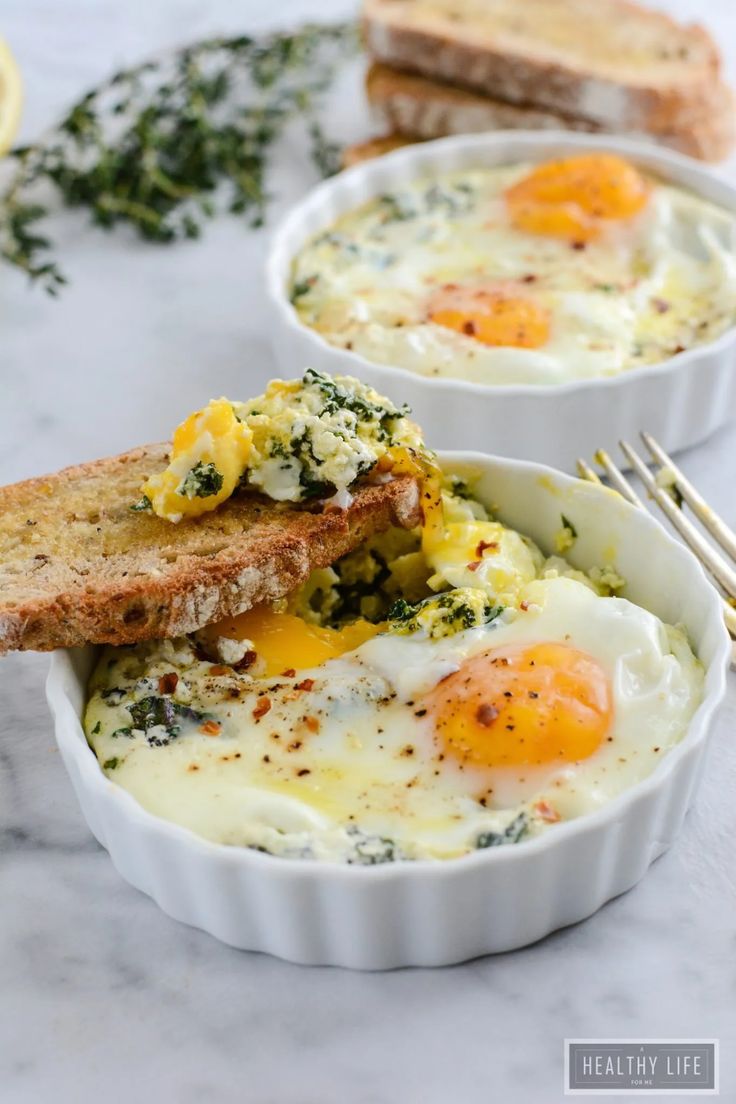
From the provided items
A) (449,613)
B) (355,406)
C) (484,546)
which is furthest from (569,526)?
(355,406)

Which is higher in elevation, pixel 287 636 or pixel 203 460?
pixel 203 460

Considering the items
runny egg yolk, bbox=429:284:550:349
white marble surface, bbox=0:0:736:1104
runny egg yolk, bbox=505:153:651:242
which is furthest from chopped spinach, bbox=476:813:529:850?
runny egg yolk, bbox=505:153:651:242

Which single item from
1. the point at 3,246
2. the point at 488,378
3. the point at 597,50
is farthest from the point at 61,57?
the point at 488,378

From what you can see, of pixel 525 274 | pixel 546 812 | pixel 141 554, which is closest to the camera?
pixel 546 812

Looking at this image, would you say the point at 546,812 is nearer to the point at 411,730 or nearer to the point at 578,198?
the point at 411,730

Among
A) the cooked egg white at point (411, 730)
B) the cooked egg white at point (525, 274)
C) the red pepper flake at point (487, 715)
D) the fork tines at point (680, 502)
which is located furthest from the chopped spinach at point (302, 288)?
the red pepper flake at point (487, 715)

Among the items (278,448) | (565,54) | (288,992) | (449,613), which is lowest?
(288,992)

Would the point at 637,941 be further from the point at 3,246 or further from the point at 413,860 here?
the point at 3,246
